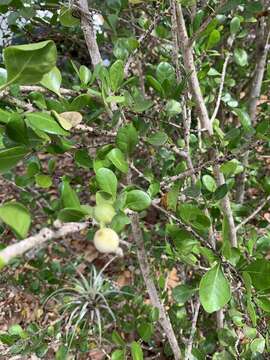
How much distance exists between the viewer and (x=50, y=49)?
460 mm

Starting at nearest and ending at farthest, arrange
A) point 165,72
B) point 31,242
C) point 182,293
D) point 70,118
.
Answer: point 31,242
point 70,118
point 165,72
point 182,293

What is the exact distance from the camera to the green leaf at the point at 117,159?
0.71 meters

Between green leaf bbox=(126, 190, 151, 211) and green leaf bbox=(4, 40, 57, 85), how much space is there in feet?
0.81

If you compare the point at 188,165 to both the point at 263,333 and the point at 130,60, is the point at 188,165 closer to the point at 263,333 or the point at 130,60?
the point at 130,60

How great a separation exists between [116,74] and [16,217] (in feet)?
1.20

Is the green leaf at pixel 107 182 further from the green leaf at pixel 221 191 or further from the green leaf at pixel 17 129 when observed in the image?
the green leaf at pixel 221 191

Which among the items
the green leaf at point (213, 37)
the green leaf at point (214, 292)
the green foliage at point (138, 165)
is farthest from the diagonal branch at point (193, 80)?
the green leaf at point (214, 292)

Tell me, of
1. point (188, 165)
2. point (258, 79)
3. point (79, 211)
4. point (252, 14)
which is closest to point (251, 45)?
point (258, 79)

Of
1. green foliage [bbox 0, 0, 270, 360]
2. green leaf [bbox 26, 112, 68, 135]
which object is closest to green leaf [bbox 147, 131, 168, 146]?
green foliage [bbox 0, 0, 270, 360]

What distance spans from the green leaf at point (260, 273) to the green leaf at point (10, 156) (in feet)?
1.33

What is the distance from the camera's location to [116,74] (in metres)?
0.74

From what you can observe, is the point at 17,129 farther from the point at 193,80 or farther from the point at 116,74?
the point at 193,80

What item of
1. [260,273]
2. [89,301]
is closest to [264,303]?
[260,273]

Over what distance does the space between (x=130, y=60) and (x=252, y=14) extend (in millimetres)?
494
